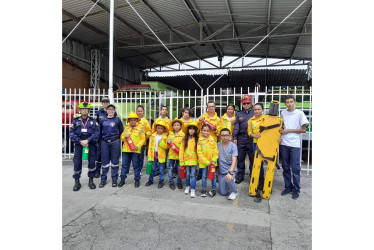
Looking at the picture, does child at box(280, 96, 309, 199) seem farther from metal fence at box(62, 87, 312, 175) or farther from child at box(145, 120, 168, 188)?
child at box(145, 120, 168, 188)

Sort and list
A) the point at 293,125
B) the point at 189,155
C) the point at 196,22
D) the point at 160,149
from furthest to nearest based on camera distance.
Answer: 1. the point at 196,22
2. the point at 160,149
3. the point at 189,155
4. the point at 293,125

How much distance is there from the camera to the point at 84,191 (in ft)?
14.3

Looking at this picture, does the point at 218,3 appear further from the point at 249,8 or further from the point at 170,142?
the point at 170,142

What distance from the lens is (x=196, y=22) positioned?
10734 millimetres

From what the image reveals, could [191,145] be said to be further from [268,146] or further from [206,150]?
[268,146]

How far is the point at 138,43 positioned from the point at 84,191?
10998 millimetres

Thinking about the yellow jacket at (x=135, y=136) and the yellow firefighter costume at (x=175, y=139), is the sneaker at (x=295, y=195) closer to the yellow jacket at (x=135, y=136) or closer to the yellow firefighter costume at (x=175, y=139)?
the yellow firefighter costume at (x=175, y=139)

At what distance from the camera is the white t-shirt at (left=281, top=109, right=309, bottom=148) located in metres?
3.98

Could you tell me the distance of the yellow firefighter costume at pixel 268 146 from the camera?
3910 mm

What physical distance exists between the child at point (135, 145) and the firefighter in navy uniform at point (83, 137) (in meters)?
0.55

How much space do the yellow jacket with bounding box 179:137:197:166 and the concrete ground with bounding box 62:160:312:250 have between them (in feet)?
1.84

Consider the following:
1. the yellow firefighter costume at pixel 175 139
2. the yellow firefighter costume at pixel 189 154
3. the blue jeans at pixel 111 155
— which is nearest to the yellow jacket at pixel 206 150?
the yellow firefighter costume at pixel 189 154

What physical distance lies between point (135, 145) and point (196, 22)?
26.8 feet

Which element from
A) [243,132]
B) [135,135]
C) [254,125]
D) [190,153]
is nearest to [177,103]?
[135,135]
